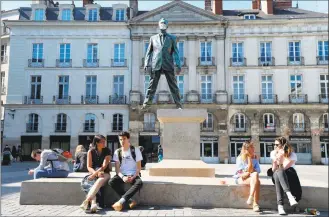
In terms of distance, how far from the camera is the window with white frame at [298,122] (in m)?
27.8

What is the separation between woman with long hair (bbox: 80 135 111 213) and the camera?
5102mm

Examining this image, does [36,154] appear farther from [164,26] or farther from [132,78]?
[132,78]

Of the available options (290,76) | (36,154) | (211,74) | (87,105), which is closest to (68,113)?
(87,105)

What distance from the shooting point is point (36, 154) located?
22.6ft

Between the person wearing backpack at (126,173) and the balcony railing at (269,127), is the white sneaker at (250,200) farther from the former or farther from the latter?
the balcony railing at (269,127)

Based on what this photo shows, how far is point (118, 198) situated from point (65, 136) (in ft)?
80.2

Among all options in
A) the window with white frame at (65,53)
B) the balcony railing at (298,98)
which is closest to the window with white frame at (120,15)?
the window with white frame at (65,53)

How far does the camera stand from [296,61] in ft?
95.2

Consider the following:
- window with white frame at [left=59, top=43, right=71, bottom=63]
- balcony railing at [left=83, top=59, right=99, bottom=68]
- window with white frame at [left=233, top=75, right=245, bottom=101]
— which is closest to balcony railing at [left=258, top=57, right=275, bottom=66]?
window with white frame at [left=233, top=75, right=245, bottom=101]

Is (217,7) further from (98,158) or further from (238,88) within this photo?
(98,158)

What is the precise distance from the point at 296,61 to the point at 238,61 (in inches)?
208

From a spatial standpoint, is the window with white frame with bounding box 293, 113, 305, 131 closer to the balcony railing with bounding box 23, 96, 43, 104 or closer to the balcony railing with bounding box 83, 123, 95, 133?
the balcony railing with bounding box 83, 123, 95, 133

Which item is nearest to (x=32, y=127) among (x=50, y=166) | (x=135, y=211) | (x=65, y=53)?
(x=65, y=53)

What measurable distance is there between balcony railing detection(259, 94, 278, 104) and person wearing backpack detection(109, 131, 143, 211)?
967 inches
